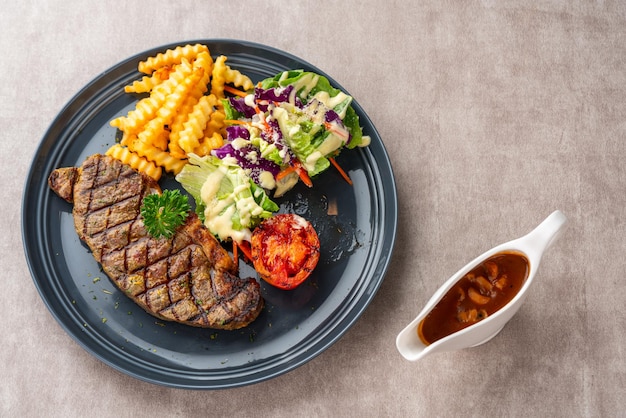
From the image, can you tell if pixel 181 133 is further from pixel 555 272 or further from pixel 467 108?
pixel 555 272

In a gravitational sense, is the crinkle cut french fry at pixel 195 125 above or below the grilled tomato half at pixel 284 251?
above

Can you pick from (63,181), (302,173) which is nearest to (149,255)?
(63,181)

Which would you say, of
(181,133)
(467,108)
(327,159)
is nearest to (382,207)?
(327,159)

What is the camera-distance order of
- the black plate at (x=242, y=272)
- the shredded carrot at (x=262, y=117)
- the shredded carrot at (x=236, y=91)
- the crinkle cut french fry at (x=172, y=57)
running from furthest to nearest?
1. the shredded carrot at (x=236, y=91)
2. the crinkle cut french fry at (x=172, y=57)
3. the shredded carrot at (x=262, y=117)
4. the black plate at (x=242, y=272)

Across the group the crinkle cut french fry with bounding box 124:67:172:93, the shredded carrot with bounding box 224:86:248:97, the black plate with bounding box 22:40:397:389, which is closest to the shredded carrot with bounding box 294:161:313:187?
the black plate with bounding box 22:40:397:389

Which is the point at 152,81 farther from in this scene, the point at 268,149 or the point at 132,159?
the point at 268,149

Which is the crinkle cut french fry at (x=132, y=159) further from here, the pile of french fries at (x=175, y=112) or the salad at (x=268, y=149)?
the salad at (x=268, y=149)

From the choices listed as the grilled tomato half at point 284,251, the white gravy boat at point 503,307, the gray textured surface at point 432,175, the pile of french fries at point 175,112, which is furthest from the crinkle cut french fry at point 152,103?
the white gravy boat at point 503,307
